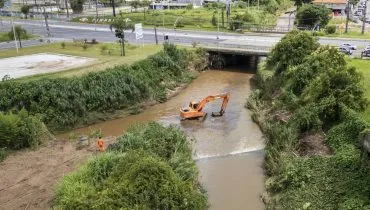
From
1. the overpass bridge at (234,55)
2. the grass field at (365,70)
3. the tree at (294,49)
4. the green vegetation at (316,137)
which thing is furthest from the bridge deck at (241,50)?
the green vegetation at (316,137)

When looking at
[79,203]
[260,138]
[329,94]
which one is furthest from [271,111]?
[79,203]

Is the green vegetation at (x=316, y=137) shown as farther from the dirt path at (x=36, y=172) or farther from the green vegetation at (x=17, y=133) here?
the green vegetation at (x=17, y=133)

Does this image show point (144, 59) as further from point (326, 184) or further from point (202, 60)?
point (326, 184)

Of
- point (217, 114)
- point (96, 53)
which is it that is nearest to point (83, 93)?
point (217, 114)

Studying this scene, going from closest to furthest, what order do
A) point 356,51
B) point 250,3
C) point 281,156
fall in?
point 281,156, point 356,51, point 250,3

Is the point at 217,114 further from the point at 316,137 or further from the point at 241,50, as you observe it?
the point at 241,50

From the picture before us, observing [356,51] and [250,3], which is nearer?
[356,51]

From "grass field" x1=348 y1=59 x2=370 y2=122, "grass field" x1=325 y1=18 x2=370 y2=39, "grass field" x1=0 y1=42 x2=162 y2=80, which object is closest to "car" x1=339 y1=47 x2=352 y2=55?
"grass field" x1=348 y1=59 x2=370 y2=122
